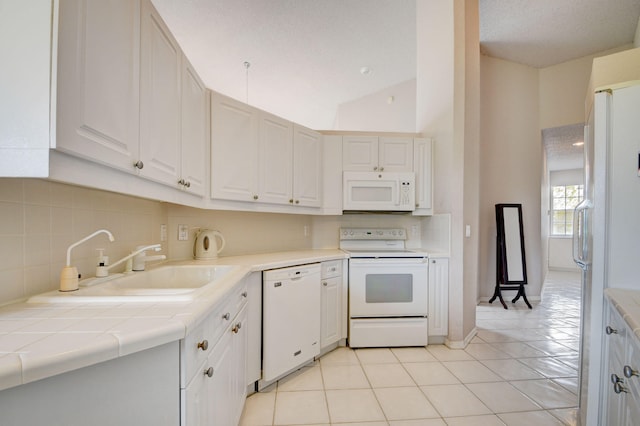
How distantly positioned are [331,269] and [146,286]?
55.0 inches

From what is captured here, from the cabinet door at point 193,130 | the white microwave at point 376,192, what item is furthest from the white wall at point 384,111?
the cabinet door at point 193,130

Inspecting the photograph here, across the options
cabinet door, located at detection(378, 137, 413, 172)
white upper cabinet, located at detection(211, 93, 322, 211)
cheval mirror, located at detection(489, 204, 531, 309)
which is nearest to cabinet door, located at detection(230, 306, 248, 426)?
white upper cabinet, located at detection(211, 93, 322, 211)

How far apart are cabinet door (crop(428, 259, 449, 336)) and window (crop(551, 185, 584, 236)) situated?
7047 millimetres

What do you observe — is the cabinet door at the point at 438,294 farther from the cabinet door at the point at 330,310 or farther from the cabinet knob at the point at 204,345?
the cabinet knob at the point at 204,345

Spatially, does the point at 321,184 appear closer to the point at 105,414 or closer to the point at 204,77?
the point at 105,414

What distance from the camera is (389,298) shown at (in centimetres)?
255

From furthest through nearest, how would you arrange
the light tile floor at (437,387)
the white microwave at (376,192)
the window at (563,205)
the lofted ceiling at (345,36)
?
1. the window at (563,205)
2. the lofted ceiling at (345,36)
3. the white microwave at (376,192)
4. the light tile floor at (437,387)

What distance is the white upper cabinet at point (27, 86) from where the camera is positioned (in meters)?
0.70

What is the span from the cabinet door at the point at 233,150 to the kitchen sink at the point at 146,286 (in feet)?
1.80

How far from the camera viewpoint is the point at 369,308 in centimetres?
253

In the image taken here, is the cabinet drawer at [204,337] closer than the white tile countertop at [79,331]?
No

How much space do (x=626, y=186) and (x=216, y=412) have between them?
1975 mm

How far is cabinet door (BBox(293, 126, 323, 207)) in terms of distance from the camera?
253cm

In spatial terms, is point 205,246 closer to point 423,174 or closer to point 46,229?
point 46,229
